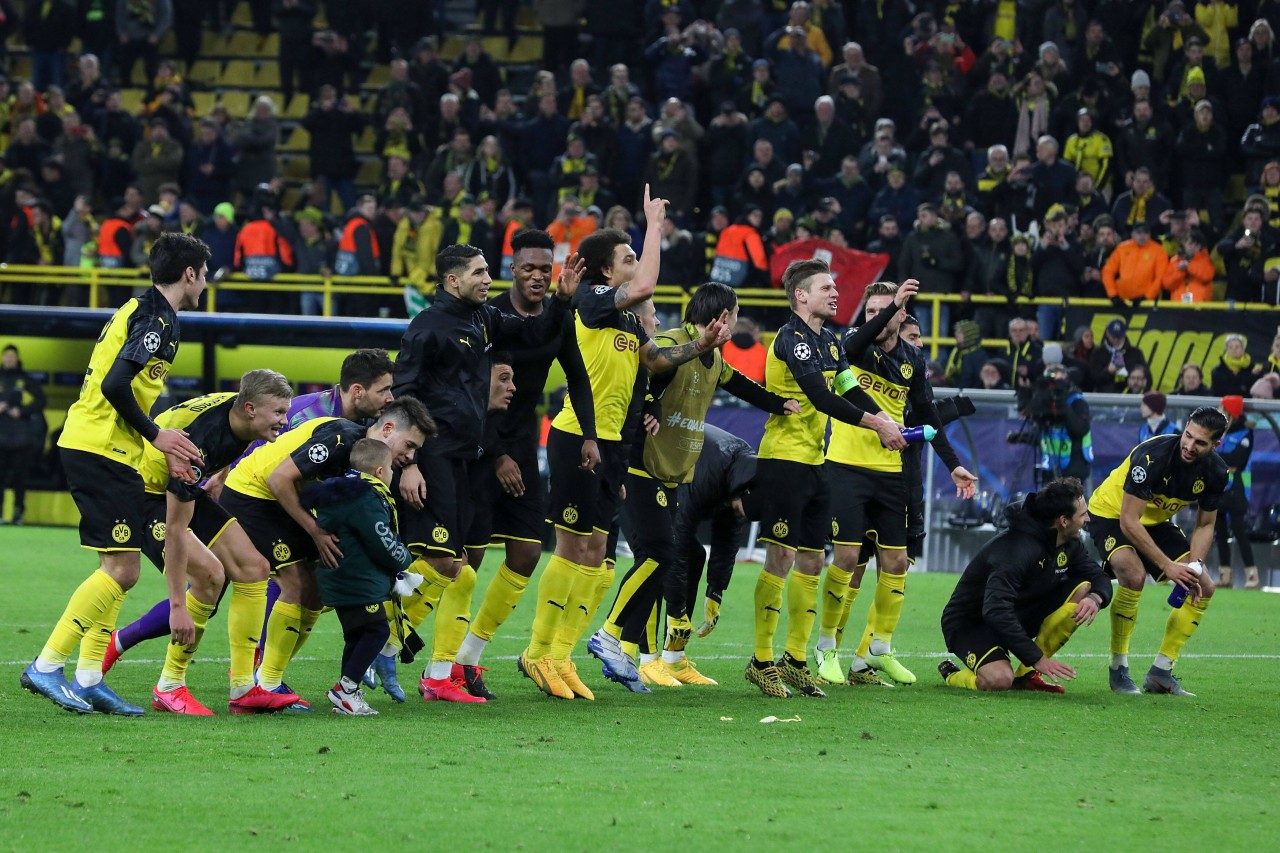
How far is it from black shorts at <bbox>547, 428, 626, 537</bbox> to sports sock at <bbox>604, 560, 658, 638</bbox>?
0.50m

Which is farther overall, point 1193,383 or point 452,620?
point 1193,383

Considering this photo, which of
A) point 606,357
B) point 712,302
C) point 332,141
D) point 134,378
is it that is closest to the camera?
point 134,378

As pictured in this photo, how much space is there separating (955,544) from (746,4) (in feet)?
29.4

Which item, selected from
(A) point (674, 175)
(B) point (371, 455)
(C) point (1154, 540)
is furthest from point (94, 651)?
(A) point (674, 175)

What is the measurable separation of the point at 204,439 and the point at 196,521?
42 cm

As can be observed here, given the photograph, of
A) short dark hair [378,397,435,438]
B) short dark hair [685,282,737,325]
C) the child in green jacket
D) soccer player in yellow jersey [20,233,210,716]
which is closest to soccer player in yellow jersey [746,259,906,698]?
Answer: short dark hair [685,282,737,325]

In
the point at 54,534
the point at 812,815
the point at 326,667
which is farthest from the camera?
the point at 54,534

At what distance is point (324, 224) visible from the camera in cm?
2262

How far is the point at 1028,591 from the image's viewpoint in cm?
991

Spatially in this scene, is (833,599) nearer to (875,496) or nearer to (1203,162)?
(875,496)

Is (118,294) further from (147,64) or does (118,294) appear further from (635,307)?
(635,307)

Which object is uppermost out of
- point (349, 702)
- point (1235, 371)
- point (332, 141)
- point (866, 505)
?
point (332, 141)

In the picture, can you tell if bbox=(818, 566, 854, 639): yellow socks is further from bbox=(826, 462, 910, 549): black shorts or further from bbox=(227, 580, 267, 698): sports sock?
bbox=(227, 580, 267, 698): sports sock

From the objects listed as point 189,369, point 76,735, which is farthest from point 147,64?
point 76,735
